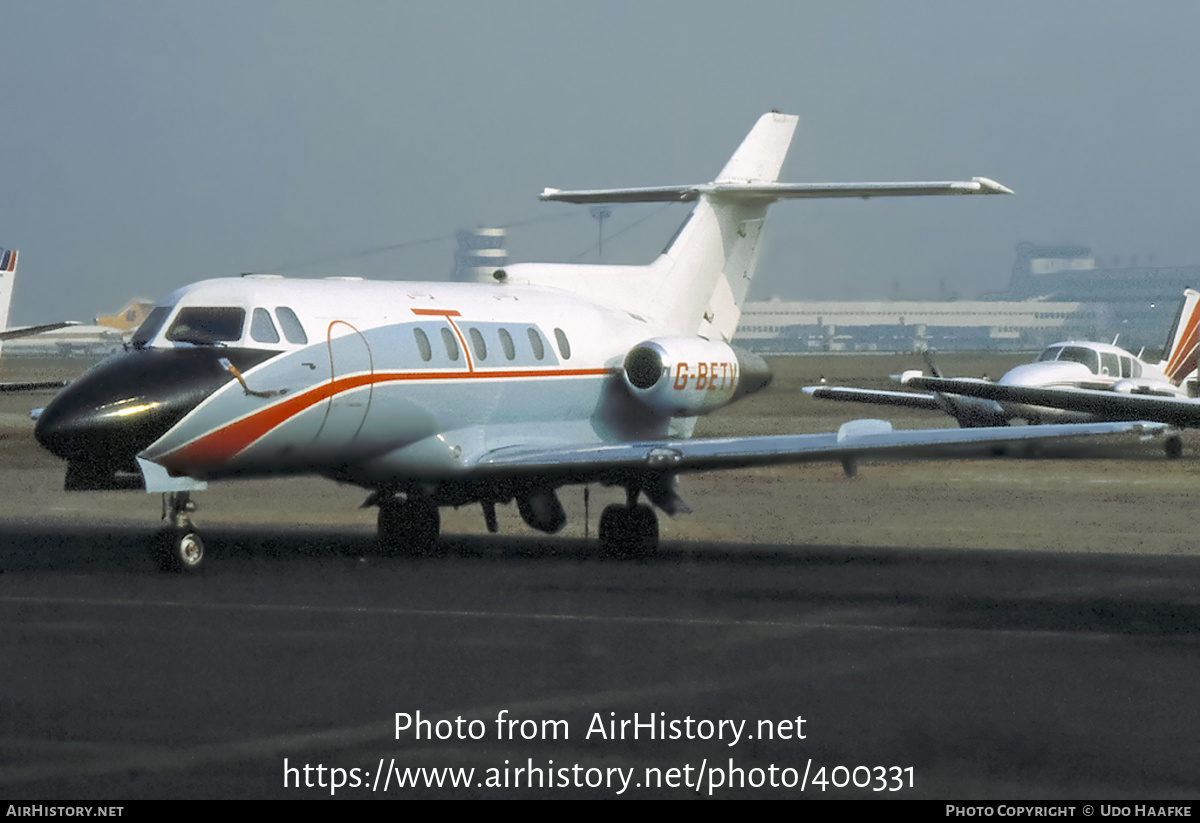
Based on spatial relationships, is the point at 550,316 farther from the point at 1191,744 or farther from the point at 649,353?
the point at 1191,744

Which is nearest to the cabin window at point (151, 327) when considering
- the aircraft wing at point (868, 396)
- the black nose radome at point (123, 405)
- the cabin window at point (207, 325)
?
the cabin window at point (207, 325)

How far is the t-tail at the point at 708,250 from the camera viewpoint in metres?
23.4

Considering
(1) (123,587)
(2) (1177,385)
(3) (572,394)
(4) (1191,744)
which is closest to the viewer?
(4) (1191,744)

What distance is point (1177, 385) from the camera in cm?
4281

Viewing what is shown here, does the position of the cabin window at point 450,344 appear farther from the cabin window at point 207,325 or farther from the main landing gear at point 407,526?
the cabin window at point 207,325

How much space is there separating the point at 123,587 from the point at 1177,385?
107 feet

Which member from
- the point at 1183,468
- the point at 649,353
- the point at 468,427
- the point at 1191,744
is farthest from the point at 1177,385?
the point at 1191,744

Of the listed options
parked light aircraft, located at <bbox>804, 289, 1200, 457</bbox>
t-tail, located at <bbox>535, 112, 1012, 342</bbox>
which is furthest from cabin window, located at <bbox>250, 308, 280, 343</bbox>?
parked light aircraft, located at <bbox>804, 289, 1200, 457</bbox>

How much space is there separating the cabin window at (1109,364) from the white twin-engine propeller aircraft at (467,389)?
58.8ft

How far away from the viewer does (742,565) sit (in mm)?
18203

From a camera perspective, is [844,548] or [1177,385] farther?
[1177,385]
